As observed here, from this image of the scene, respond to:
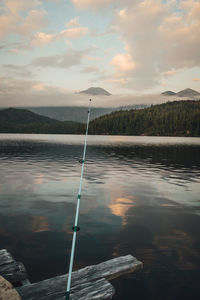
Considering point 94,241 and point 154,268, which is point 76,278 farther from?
point 94,241

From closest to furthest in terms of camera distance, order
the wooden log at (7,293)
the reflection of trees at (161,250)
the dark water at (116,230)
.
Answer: the wooden log at (7,293)
the reflection of trees at (161,250)
the dark water at (116,230)

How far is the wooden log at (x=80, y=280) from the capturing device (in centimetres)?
536

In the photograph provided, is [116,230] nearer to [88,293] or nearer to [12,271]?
[88,293]

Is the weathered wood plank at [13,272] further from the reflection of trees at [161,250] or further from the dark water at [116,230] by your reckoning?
the reflection of trees at [161,250]

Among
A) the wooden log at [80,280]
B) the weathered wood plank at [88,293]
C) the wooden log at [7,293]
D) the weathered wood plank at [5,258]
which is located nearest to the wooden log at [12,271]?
the weathered wood plank at [5,258]

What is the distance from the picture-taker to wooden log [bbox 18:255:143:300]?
5355 millimetres

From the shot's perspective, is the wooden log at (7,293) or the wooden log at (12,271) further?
the wooden log at (12,271)

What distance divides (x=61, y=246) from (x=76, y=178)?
15341 millimetres

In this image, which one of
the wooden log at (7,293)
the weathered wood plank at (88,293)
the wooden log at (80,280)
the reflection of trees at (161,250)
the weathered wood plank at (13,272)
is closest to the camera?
the wooden log at (7,293)

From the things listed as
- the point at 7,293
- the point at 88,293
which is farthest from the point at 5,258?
the point at 88,293

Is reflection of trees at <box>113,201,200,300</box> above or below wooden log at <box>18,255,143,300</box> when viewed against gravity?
below

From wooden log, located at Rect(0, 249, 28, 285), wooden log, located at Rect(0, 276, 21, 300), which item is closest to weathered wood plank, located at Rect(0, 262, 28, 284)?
wooden log, located at Rect(0, 249, 28, 285)

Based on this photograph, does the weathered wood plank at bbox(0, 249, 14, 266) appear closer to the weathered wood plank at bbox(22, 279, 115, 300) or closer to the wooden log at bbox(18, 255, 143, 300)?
the wooden log at bbox(18, 255, 143, 300)

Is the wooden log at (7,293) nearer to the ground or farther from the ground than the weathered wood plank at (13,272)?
farther from the ground
